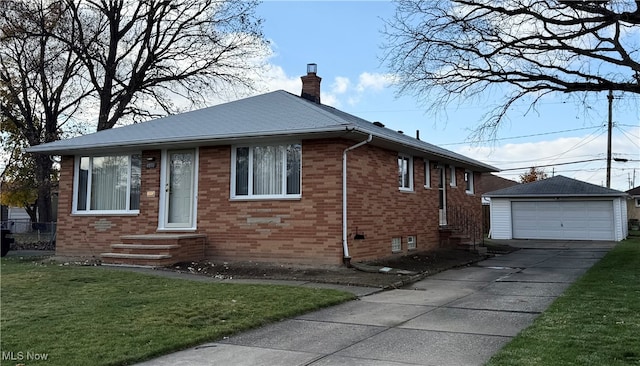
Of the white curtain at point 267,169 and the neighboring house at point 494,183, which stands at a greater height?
the neighboring house at point 494,183

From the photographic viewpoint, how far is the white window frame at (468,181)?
2159 cm

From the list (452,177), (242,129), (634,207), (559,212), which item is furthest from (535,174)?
(242,129)

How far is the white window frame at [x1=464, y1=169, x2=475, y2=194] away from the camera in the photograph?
70.8 ft

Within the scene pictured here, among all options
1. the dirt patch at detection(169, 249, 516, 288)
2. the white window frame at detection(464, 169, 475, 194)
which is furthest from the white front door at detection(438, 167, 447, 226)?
the dirt patch at detection(169, 249, 516, 288)

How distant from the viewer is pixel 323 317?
734cm

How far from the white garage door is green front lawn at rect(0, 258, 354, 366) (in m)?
22.0

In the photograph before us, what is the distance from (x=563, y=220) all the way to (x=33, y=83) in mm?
27567

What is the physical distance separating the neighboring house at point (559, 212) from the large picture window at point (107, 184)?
20.5m

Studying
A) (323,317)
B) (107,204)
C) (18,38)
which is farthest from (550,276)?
(18,38)

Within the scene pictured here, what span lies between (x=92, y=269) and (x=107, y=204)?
3376mm

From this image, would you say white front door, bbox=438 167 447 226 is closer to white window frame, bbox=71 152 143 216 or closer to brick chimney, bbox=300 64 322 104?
brick chimney, bbox=300 64 322 104

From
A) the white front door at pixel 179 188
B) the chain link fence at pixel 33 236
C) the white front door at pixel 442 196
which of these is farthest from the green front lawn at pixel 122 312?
the white front door at pixel 442 196

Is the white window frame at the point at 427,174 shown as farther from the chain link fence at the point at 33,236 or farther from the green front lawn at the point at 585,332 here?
the chain link fence at the point at 33,236
